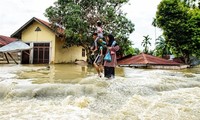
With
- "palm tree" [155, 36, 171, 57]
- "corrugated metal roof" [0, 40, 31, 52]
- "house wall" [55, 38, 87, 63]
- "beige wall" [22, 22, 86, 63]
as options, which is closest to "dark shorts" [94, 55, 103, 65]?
"corrugated metal roof" [0, 40, 31, 52]

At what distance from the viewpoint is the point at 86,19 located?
20141 mm

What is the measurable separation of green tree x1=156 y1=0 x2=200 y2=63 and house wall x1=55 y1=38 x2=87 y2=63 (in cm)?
917

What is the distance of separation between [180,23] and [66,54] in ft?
37.2

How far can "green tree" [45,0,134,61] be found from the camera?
19.1m

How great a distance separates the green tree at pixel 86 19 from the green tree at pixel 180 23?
3702 millimetres

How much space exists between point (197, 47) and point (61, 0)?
43.4ft

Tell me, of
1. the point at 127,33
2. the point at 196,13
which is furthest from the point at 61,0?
the point at 196,13

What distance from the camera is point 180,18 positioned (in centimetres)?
Answer: 2206

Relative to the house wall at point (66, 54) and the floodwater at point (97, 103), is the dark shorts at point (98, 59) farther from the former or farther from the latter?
the house wall at point (66, 54)

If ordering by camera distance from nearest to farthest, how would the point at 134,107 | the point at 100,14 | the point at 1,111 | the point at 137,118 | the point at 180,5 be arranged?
1. the point at 137,118
2. the point at 1,111
3. the point at 134,107
4. the point at 100,14
5. the point at 180,5

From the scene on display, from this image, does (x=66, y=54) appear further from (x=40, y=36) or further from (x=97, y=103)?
(x=97, y=103)

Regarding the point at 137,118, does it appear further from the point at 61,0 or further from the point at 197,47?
the point at 197,47

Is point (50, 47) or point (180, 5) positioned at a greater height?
point (180, 5)

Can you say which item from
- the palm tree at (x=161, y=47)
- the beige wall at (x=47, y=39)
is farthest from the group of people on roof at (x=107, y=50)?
the palm tree at (x=161, y=47)
